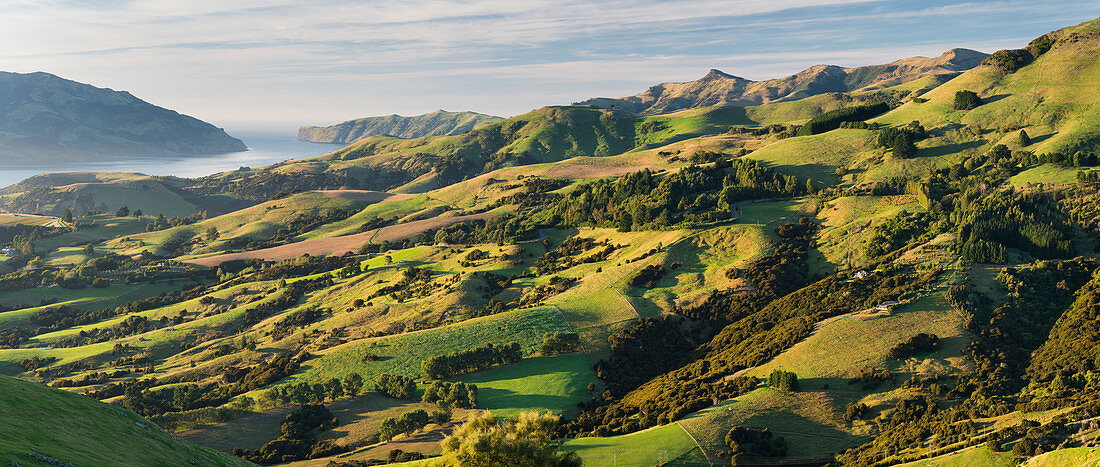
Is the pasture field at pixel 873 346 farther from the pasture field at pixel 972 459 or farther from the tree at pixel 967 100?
the tree at pixel 967 100

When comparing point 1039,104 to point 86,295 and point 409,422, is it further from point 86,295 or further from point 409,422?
point 86,295

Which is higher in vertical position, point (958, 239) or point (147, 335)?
point (958, 239)

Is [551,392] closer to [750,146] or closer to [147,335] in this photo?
[147,335]

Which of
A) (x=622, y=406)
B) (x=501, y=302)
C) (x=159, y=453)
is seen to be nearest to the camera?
(x=159, y=453)

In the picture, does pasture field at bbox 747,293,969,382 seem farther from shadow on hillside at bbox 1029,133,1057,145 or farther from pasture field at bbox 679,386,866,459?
shadow on hillside at bbox 1029,133,1057,145

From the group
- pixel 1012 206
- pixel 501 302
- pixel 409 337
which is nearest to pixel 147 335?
pixel 409 337

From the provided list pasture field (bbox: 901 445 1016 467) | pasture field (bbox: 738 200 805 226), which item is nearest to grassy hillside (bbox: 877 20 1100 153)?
pasture field (bbox: 738 200 805 226)

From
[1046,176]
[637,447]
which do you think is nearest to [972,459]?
[637,447]
